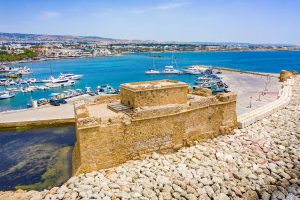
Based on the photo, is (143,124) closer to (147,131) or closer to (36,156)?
(147,131)

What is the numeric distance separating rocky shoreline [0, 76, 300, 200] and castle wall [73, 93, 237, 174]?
0.49 metres

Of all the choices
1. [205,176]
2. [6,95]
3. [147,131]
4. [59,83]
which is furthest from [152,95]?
[59,83]

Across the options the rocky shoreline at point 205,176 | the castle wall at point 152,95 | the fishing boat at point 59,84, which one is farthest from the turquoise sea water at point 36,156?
the fishing boat at point 59,84

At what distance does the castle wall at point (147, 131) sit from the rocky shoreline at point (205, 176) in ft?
1.61

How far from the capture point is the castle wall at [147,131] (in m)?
12.3

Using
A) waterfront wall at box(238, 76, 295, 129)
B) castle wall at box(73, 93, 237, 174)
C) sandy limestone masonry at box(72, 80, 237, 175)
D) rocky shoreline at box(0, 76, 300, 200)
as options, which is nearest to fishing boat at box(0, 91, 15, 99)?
sandy limestone masonry at box(72, 80, 237, 175)

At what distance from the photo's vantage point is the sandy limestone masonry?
12.3 m

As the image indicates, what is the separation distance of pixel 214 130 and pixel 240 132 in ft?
6.52

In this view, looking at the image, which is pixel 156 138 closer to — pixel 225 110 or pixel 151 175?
pixel 151 175

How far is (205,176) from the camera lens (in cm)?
1233

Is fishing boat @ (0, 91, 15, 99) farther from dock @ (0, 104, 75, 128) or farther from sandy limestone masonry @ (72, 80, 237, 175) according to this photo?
sandy limestone masonry @ (72, 80, 237, 175)

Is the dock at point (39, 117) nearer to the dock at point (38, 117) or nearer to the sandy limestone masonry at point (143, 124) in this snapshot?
the dock at point (38, 117)

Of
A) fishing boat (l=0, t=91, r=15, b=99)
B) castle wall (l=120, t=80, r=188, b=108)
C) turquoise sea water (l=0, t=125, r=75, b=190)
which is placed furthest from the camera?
fishing boat (l=0, t=91, r=15, b=99)

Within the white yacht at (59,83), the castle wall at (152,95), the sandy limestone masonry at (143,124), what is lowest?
the white yacht at (59,83)
